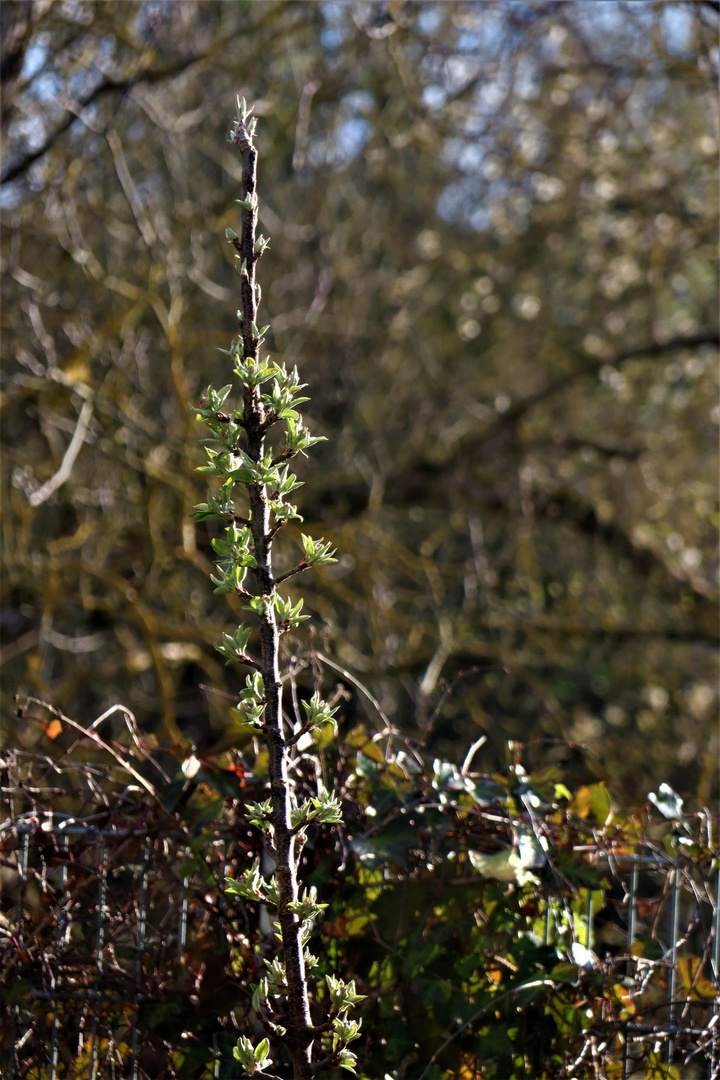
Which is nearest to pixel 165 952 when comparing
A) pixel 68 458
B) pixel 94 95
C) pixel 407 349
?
pixel 68 458

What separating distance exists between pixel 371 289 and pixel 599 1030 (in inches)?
201

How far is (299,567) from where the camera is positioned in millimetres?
1516

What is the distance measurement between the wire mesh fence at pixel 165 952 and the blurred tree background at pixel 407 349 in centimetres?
251

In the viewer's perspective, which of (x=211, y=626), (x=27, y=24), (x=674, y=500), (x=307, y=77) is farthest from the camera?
(x=674, y=500)

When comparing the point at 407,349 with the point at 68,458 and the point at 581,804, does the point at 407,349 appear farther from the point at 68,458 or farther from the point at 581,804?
the point at 581,804

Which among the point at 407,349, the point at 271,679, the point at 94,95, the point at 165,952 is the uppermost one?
the point at 94,95

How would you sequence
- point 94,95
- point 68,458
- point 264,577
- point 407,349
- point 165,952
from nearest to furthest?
Result: point 264,577 → point 165,952 → point 68,458 → point 94,95 → point 407,349

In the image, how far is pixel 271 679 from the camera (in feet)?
4.96

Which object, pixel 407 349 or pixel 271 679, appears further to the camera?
pixel 407 349

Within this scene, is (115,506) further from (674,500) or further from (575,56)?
(575,56)

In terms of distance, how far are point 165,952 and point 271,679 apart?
0.86 metres

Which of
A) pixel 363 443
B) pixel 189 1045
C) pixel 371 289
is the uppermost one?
pixel 371 289

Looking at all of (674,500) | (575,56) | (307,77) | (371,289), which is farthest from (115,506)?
(575,56)

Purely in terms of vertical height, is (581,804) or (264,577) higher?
(264,577)
